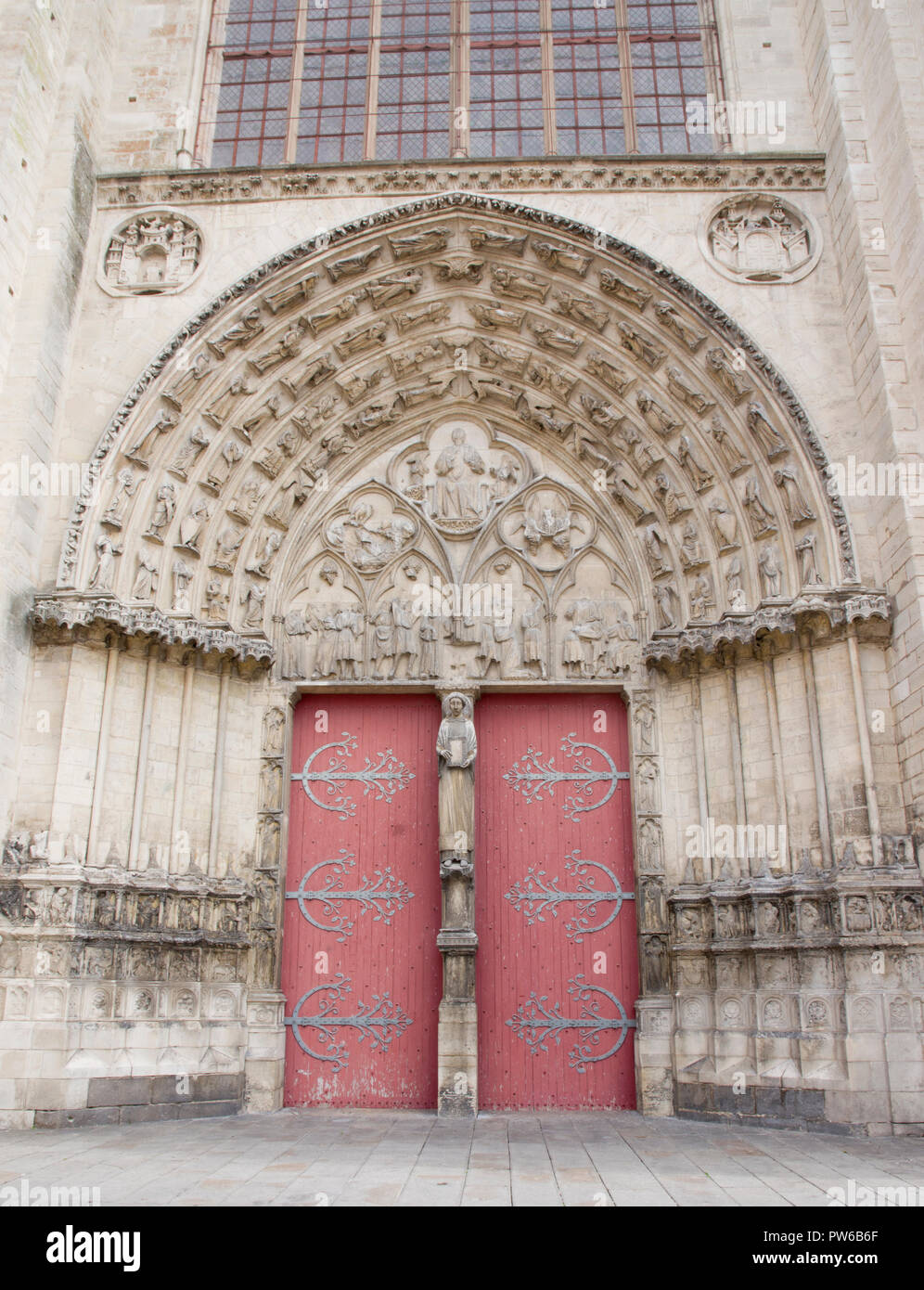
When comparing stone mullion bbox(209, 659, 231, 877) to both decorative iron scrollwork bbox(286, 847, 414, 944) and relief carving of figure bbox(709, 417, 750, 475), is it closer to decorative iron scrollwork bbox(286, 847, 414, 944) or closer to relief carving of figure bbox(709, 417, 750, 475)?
decorative iron scrollwork bbox(286, 847, 414, 944)

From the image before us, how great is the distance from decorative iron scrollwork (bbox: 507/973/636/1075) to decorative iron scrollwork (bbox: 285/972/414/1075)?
97 centimetres

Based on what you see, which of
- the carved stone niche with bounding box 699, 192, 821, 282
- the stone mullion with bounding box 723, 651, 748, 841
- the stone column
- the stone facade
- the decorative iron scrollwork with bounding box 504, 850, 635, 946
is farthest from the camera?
the carved stone niche with bounding box 699, 192, 821, 282

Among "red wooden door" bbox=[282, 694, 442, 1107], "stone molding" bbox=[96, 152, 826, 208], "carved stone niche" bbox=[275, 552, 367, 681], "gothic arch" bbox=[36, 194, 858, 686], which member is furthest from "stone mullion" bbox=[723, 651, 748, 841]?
"stone molding" bbox=[96, 152, 826, 208]

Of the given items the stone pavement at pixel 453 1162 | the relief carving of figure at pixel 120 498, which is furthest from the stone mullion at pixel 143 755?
the stone pavement at pixel 453 1162

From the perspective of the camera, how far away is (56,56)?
9.38 meters

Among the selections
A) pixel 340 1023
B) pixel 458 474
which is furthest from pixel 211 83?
pixel 340 1023

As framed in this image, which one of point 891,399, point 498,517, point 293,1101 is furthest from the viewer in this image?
point 498,517

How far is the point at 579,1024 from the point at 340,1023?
1.98 metres

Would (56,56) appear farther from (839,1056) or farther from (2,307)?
(839,1056)

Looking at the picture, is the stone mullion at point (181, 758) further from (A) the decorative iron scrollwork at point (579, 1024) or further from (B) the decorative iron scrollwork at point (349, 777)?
(A) the decorative iron scrollwork at point (579, 1024)

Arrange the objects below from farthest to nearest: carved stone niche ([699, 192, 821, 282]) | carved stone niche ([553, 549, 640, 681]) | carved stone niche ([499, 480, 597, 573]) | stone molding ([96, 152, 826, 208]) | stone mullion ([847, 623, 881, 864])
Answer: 1. carved stone niche ([499, 480, 597, 573])
2. stone molding ([96, 152, 826, 208])
3. carved stone niche ([553, 549, 640, 681])
4. carved stone niche ([699, 192, 821, 282])
5. stone mullion ([847, 623, 881, 864])

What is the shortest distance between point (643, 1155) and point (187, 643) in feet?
16.8

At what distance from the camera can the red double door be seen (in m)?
8.49

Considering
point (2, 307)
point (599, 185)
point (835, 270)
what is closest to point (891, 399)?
point (835, 270)
